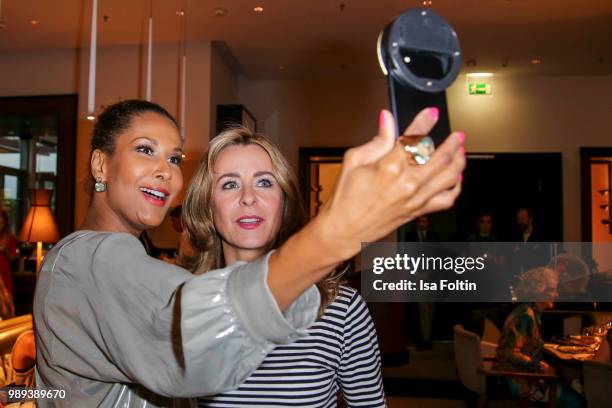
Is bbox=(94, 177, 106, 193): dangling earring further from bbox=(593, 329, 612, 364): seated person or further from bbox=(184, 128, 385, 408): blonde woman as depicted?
bbox=(593, 329, 612, 364): seated person

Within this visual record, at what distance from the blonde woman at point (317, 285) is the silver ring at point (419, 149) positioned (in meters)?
0.94

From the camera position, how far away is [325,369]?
1.43 m

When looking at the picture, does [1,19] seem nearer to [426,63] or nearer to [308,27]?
[308,27]

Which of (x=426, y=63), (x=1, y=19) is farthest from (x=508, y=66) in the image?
(x=426, y=63)

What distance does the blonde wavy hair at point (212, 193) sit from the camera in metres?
1.52

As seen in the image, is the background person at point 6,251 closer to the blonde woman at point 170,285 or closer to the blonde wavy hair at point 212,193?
the blonde wavy hair at point 212,193

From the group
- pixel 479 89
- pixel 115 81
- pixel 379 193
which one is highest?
pixel 479 89

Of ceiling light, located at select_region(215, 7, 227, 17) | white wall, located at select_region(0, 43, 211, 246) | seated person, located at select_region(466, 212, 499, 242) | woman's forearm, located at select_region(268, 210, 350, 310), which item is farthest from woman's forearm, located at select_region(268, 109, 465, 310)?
seated person, located at select_region(466, 212, 499, 242)

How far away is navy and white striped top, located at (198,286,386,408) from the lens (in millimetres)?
1357

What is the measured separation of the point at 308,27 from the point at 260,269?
558 cm

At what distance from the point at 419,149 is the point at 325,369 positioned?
1072mm

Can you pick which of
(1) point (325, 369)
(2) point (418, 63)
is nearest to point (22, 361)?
(1) point (325, 369)

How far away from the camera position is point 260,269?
0.56m

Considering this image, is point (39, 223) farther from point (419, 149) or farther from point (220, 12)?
point (419, 149)
